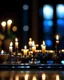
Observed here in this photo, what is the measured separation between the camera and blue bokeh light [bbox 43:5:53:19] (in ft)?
40.5

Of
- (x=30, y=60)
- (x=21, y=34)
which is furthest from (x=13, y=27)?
(x=30, y=60)

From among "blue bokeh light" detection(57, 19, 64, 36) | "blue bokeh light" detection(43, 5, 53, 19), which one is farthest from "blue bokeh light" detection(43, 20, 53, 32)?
"blue bokeh light" detection(57, 19, 64, 36)

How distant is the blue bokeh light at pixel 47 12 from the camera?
12344 mm

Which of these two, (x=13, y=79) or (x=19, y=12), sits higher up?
(x=19, y=12)

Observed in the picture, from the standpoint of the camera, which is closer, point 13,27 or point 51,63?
point 51,63

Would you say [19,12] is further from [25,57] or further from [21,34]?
[25,57]

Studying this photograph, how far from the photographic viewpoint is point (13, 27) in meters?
12.7

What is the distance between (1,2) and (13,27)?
3.39ft

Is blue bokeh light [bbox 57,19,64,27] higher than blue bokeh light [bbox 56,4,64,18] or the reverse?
the reverse

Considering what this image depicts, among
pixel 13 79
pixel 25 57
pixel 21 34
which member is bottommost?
pixel 13 79

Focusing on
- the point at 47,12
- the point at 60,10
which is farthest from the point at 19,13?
the point at 60,10

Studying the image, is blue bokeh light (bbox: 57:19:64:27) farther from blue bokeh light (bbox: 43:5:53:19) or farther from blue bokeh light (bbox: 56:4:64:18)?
blue bokeh light (bbox: 43:5:53:19)

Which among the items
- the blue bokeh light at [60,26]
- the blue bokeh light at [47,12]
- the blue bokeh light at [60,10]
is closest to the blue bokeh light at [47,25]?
the blue bokeh light at [47,12]

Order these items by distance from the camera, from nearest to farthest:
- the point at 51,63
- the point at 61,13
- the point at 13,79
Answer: the point at 13,79 < the point at 51,63 < the point at 61,13
